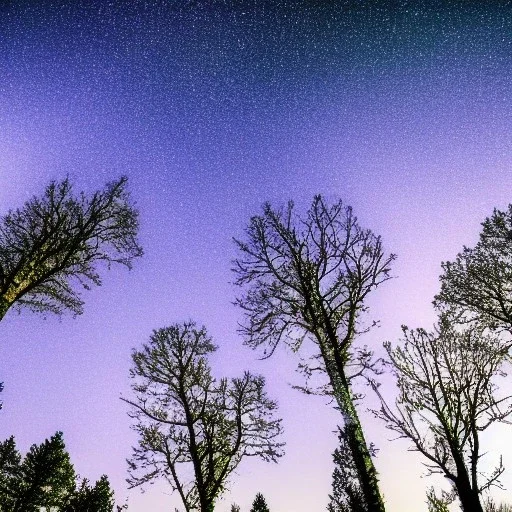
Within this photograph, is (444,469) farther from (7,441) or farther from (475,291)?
(7,441)

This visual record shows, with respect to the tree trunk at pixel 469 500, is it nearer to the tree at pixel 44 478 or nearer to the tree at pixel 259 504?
the tree at pixel 44 478

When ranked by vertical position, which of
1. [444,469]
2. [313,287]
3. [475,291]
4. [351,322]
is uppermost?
[475,291]

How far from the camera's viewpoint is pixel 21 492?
22.2 m

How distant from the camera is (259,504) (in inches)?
1217

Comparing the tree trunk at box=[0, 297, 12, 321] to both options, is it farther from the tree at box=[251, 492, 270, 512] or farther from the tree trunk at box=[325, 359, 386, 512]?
the tree at box=[251, 492, 270, 512]

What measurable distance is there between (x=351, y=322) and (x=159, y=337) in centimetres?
848

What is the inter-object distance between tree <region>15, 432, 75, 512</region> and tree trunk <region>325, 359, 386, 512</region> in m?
24.0

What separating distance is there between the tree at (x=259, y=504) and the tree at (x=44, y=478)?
16.9m

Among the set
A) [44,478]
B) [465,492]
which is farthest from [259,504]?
[465,492]

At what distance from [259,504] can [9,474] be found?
71.0 feet

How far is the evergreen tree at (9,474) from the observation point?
2194 centimetres

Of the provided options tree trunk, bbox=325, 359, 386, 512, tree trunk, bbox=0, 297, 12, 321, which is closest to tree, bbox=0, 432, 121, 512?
tree trunk, bbox=0, 297, 12, 321

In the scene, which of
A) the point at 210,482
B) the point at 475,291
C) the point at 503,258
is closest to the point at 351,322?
the point at 475,291

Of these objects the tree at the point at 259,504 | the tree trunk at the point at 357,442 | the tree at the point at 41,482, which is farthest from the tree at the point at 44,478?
the tree trunk at the point at 357,442
